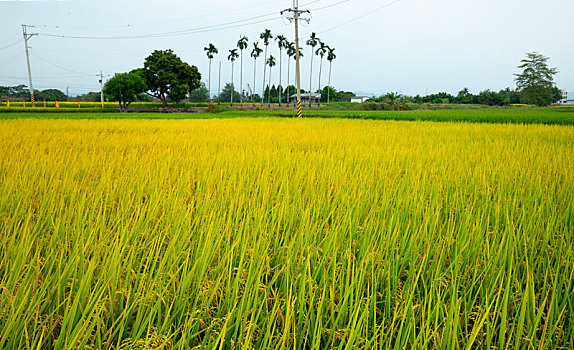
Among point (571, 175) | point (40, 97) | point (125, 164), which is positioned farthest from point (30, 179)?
point (40, 97)

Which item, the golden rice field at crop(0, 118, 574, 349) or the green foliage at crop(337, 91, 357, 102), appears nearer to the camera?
the golden rice field at crop(0, 118, 574, 349)

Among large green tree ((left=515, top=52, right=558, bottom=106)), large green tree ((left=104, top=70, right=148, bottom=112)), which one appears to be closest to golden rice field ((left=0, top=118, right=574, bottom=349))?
large green tree ((left=104, top=70, right=148, bottom=112))

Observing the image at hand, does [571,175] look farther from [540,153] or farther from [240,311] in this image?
[240,311]

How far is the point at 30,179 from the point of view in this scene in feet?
9.31

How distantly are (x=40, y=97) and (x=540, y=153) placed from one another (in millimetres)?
73537

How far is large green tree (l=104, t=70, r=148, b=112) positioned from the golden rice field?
30.4m

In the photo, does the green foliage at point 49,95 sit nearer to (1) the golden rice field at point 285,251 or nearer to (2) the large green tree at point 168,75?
(2) the large green tree at point 168,75

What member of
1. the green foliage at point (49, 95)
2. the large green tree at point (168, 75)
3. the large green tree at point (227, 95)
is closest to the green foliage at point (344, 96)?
the large green tree at point (227, 95)

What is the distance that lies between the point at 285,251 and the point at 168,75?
39.2 meters

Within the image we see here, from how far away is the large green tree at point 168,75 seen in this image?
37.3 meters

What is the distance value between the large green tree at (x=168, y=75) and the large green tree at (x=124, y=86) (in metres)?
3.40

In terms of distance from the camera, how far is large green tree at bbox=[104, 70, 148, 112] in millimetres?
32594

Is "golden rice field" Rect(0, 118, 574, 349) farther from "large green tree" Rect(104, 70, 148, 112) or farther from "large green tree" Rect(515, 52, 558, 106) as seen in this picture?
"large green tree" Rect(515, 52, 558, 106)

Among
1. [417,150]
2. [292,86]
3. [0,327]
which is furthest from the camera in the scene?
[292,86]
